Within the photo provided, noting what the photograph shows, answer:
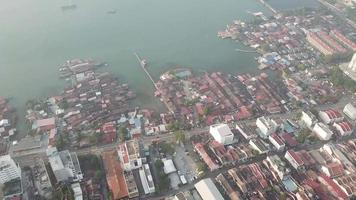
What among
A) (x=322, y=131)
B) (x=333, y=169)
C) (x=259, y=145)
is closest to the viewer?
(x=333, y=169)

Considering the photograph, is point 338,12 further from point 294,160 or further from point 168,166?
point 168,166

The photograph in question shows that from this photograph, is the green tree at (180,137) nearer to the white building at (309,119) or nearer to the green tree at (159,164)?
the green tree at (159,164)

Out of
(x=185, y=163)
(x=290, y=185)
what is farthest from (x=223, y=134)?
(x=290, y=185)

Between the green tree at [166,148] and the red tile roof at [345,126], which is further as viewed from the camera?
the red tile roof at [345,126]

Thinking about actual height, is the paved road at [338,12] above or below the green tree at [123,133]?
above

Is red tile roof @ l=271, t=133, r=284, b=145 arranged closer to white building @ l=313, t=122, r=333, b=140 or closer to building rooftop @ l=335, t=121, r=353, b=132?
white building @ l=313, t=122, r=333, b=140

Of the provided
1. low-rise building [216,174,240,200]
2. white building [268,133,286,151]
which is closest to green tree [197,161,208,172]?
low-rise building [216,174,240,200]

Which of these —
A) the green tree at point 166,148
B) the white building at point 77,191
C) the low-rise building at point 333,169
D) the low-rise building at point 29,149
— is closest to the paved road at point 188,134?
the green tree at point 166,148

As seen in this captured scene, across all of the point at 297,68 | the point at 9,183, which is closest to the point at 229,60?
the point at 297,68
